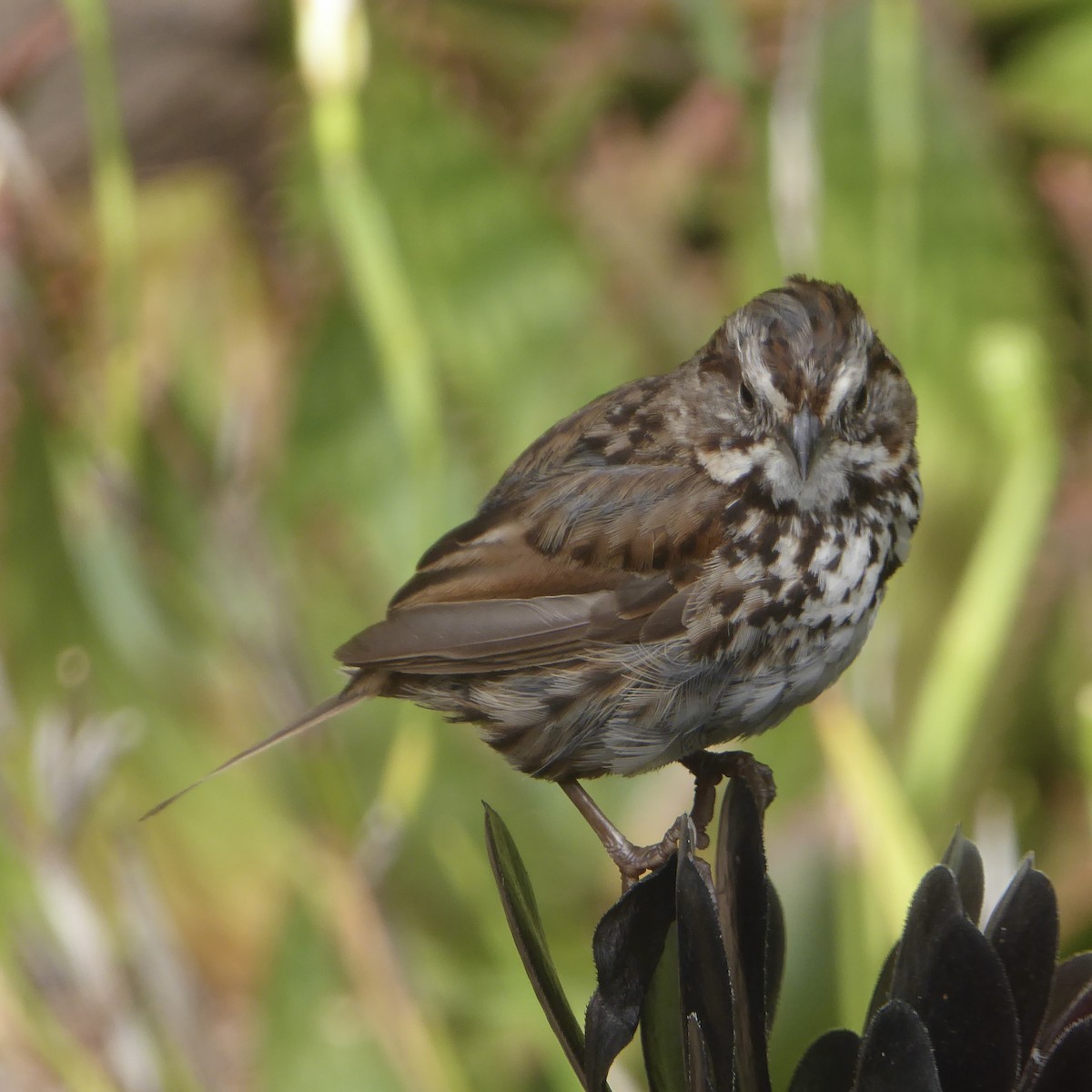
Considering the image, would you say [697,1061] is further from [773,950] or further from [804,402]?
[804,402]

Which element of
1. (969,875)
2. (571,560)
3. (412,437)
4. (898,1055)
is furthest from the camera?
(412,437)

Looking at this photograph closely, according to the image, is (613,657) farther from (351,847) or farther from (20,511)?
(20,511)

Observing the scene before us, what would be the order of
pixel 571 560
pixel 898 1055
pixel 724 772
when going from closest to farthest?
pixel 898 1055, pixel 724 772, pixel 571 560

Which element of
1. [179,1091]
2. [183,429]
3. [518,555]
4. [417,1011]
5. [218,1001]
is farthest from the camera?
[218,1001]

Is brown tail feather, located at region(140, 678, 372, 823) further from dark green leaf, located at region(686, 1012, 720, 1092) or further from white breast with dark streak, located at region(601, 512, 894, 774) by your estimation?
dark green leaf, located at region(686, 1012, 720, 1092)

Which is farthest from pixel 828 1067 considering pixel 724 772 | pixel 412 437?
pixel 412 437

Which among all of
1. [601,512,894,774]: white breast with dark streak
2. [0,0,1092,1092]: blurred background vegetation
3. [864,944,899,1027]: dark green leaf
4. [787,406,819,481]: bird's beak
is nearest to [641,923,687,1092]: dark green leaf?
[864,944,899,1027]: dark green leaf

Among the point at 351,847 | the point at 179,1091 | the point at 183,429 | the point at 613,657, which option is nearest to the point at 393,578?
the point at 183,429
